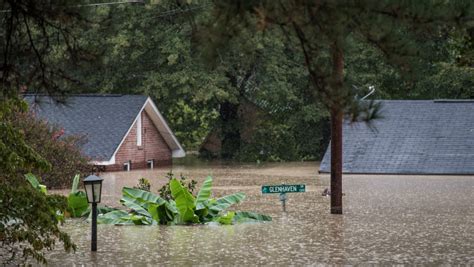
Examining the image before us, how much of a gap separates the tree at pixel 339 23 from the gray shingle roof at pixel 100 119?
3421 cm

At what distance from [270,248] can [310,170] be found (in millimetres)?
26564

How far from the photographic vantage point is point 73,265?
16.8m

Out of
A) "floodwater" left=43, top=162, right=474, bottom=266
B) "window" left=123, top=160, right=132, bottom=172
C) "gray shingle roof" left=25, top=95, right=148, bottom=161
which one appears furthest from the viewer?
"window" left=123, top=160, right=132, bottom=172

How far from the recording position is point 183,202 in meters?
22.7

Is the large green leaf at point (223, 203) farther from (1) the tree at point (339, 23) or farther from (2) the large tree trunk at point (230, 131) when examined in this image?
(2) the large tree trunk at point (230, 131)

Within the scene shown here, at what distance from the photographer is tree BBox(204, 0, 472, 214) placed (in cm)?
1013

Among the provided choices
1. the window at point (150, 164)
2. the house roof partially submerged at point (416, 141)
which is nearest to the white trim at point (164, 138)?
the window at point (150, 164)

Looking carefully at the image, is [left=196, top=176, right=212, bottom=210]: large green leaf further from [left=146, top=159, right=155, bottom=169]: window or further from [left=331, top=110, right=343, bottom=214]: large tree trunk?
[left=146, top=159, right=155, bottom=169]: window

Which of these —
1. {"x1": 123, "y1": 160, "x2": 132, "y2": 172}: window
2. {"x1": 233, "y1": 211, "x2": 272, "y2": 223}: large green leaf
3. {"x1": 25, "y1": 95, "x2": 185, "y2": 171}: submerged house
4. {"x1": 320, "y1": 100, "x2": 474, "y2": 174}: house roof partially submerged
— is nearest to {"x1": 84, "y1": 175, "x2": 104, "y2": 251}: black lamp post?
{"x1": 233, "y1": 211, "x2": 272, "y2": 223}: large green leaf

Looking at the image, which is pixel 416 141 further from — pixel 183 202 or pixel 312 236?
pixel 312 236

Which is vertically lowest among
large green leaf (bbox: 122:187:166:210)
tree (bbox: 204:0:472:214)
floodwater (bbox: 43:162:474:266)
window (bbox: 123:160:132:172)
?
floodwater (bbox: 43:162:474:266)

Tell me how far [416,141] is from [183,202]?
2379 cm

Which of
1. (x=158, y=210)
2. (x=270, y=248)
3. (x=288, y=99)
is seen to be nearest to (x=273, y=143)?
(x=288, y=99)

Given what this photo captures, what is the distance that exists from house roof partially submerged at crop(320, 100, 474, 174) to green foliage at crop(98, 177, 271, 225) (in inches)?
757
